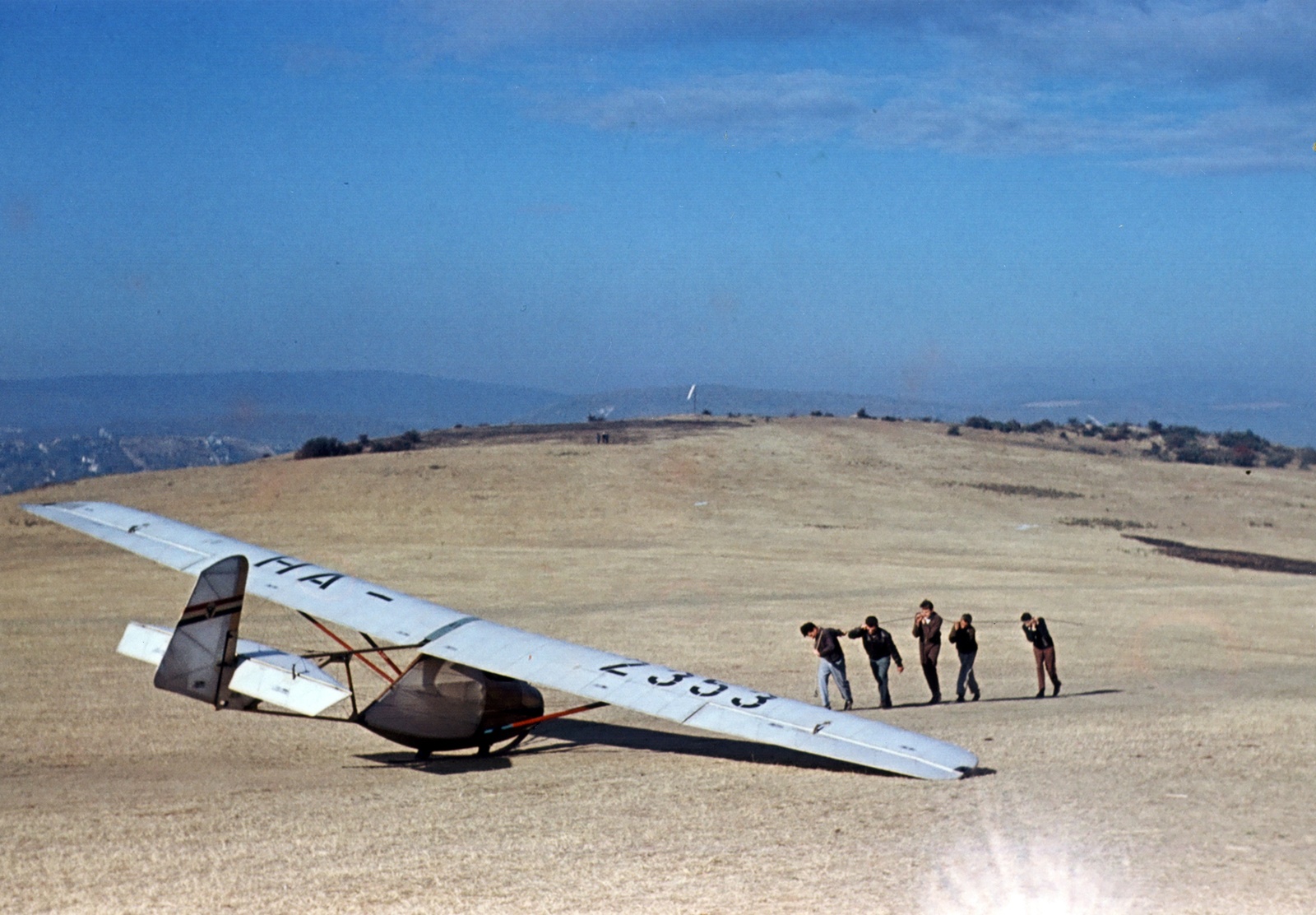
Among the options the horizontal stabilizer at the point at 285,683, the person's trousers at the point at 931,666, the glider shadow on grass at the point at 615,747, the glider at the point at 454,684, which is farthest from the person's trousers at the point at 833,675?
the horizontal stabilizer at the point at 285,683

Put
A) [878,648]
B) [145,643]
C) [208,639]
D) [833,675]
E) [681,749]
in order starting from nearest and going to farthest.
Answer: [208,639] → [145,643] → [681,749] → [833,675] → [878,648]

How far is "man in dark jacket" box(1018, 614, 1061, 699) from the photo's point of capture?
2244cm

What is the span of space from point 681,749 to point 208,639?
22.3ft

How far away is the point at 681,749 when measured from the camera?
18125mm

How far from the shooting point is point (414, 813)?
44.0ft

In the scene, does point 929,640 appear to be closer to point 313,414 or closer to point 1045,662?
point 1045,662

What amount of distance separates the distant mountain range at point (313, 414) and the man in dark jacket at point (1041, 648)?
45381 millimetres

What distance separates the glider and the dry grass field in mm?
498

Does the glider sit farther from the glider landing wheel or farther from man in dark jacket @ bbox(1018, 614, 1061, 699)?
man in dark jacket @ bbox(1018, 614, 1061, 699)

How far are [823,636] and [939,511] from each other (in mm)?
34887

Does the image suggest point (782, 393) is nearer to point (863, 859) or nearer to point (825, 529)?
point (825, 529)

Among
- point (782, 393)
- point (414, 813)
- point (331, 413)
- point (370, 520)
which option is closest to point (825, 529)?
point (370, 520)

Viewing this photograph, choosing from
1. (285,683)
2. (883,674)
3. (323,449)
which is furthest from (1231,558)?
(323,449)

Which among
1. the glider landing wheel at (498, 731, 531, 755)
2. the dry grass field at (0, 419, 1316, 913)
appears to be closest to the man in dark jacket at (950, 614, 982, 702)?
the dry grass field at (0, 419, 1316, 913)
